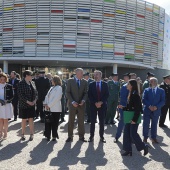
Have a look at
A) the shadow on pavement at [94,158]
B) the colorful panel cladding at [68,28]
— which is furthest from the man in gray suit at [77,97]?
the colorful panel cladding at [68,28]

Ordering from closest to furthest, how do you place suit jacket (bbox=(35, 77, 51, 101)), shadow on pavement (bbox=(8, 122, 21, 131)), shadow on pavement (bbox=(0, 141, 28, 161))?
1. shadow on pavement (bbox=(0, 141, 28, 161))
2. shadow on pavement (bbox=(8, 122, 21, 131))
3. suit jacket (bbox=(35, 77, 51, 101))

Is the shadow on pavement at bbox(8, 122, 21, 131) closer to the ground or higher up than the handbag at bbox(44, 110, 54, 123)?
closer to the ground

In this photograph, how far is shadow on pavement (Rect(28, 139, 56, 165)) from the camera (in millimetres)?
4977

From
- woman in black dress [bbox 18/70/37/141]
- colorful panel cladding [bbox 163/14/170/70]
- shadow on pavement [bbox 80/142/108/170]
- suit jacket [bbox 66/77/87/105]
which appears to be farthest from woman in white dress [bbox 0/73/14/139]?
colorful panel cladding [bbox 163/14/170/70]

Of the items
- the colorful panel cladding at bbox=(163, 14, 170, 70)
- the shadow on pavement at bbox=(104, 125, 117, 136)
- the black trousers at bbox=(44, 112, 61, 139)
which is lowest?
the shadow on pavement at bbox=(104, 125, 117, 136)

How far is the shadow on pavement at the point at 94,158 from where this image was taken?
479 centimetres

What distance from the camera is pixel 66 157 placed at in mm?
5215

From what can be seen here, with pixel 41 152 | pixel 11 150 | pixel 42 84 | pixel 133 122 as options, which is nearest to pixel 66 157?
pixel 41 152

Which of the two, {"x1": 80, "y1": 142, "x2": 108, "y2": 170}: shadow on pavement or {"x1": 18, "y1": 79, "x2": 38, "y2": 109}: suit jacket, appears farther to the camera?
{"x1": 18, "y1": 79, "x2": 38, "y2": 109}: suit jacket

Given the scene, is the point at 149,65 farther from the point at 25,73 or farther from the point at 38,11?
the point at 25,73

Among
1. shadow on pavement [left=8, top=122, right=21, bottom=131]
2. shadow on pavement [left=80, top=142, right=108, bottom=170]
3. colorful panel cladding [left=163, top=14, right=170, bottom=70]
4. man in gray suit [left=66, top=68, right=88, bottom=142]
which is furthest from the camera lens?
colorful panel cladding [left=163, top=14, right=170, bottom=70]

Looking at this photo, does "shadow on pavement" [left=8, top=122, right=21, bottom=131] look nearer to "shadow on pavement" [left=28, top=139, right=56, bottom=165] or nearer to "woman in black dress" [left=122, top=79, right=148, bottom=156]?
"shadow on pavement" [left=28, top=139, right=56, bottom=165]

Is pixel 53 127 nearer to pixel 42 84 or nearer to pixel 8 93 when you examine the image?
pixel 8 93

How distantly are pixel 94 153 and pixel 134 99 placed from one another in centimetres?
154
